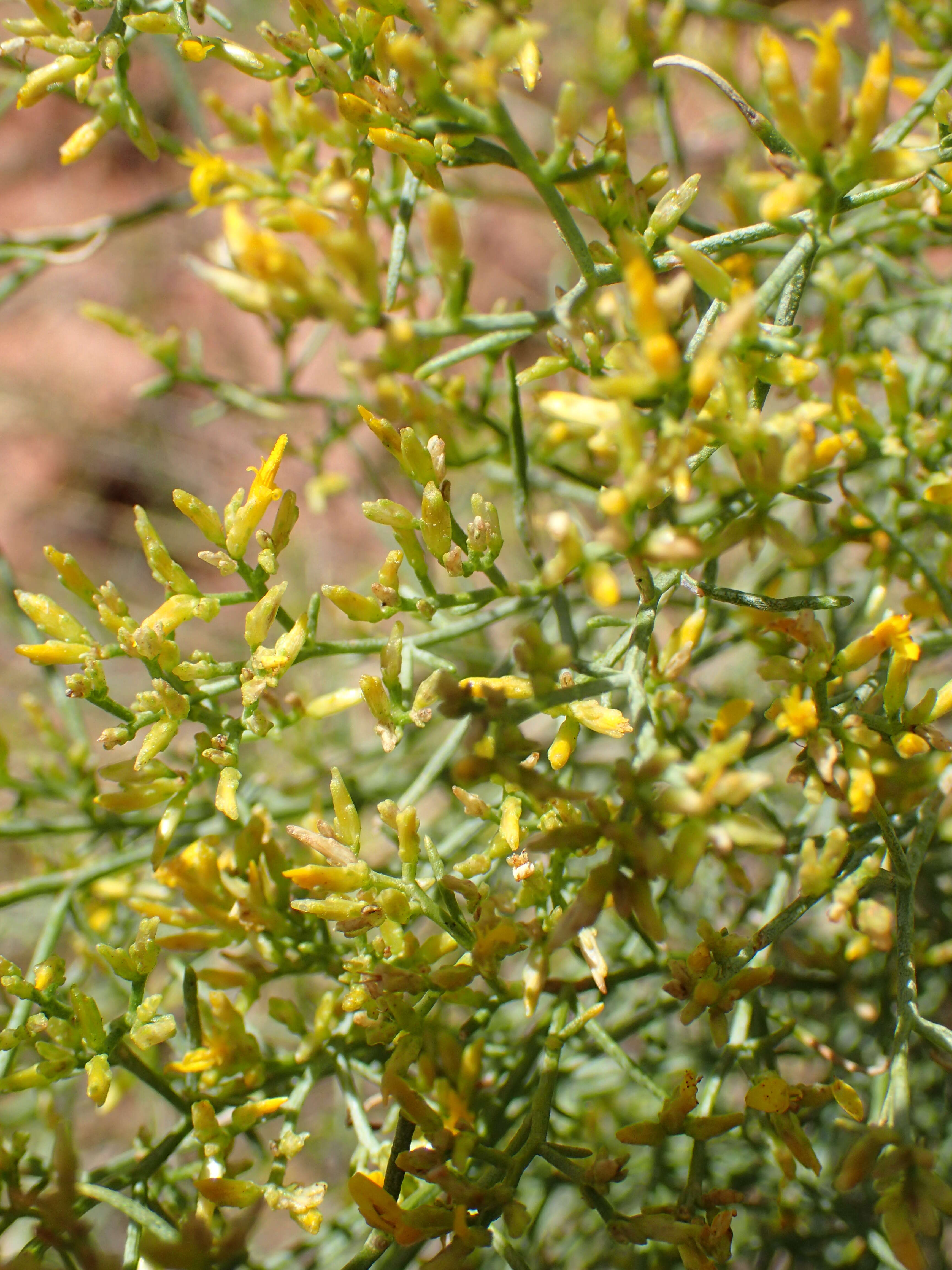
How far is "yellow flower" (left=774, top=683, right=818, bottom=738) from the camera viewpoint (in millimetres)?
947

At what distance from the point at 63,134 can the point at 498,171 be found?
2857 millimetres

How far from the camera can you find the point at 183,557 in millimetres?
4148

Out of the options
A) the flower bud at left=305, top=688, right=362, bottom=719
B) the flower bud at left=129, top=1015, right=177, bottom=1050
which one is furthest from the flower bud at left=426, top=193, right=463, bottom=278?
the flower bud at left=129, top=1015, right=177, bottom=1050

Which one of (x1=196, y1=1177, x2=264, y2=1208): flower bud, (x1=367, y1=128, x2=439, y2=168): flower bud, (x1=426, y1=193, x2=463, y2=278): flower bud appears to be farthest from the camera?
(x1=196, y1=1177, x2=264, y2=1208): flower bud

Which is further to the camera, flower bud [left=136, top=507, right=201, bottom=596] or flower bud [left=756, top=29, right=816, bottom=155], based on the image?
flower bud [left=136, top=507, right=201, bottom=596]

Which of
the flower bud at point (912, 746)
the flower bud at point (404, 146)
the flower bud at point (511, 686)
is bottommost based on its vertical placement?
the flower bud at point (912, 746)

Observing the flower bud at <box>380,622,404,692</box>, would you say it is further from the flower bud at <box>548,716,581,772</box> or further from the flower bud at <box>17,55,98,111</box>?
the flower bud at <box>17,55,98,111</box>

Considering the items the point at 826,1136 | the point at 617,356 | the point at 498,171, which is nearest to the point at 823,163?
the point at 617,356

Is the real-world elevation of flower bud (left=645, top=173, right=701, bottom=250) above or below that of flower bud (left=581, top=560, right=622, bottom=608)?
above

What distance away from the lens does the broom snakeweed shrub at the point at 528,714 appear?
2.48 feet

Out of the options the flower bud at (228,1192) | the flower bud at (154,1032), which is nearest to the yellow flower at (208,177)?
the flower bud at (154,1032)

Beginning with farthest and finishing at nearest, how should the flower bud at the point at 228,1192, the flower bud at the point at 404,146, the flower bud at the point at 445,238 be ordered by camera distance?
the flower bud at the point at 228,1192, the flower bud at the point at 404,146, the flower bud at the point at 445,238

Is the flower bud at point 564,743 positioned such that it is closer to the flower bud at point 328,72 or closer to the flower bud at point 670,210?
the flower bud at point 670,210

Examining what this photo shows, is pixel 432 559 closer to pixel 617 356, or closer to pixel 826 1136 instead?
pixel 826 1136
